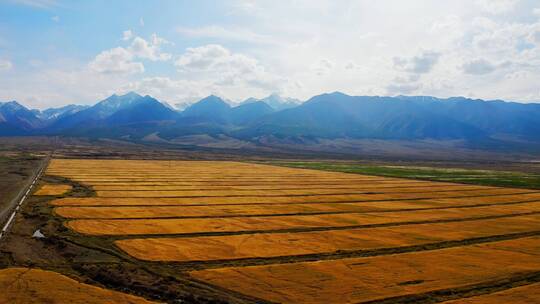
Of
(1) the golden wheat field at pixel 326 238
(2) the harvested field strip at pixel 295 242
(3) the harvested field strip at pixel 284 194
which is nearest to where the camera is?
(1) the golden wheat field at pixel 326 238

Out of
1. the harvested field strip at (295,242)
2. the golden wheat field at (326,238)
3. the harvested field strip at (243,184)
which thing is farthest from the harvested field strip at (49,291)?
the harvested field strip at (243,184)

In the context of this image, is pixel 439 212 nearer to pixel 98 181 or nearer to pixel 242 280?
pixel 242 280

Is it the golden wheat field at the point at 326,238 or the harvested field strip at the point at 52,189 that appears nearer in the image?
the golden wheat field at the point at 326,238

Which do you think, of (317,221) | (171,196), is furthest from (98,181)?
(317,221)

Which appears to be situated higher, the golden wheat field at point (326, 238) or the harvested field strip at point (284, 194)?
the harvested field strip at point (284, 194)

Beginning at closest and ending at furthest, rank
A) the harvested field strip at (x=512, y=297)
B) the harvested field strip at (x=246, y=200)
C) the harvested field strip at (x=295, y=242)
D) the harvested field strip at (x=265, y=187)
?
the harvested field strip at (x=512, y=297), the harvested field strip at (x=295, y=242), the harvested field strip at (x=246, y=200), the harvested field strip at (x=265, y=187)

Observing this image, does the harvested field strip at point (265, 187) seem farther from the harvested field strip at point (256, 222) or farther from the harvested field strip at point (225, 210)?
the harvested field strip at point (256, 222)

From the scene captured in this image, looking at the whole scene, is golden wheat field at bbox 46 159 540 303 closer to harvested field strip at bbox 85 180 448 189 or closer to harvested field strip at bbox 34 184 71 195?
harvested field strip at bbox 85 180 448 189

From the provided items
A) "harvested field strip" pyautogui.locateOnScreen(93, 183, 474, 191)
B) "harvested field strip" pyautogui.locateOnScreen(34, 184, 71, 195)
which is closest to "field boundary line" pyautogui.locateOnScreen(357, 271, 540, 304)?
"harvested field strip" pyautogui.locateOnScreen(93, 183, 474, 191)
